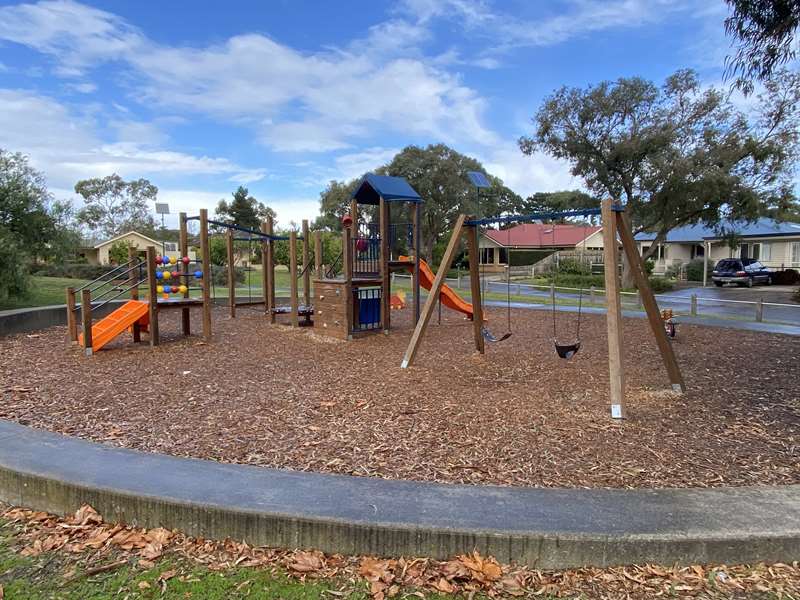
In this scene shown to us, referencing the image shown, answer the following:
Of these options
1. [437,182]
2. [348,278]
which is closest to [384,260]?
[348,278]

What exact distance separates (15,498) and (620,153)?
26.2 meters

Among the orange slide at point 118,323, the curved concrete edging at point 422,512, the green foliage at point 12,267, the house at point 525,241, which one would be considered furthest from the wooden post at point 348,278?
the house at point 525,241

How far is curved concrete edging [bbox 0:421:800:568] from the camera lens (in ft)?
8.72

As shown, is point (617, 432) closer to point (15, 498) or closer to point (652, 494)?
point (652, 494)

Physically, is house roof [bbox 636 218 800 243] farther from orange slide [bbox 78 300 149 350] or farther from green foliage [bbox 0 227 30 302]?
green foliage [bbox 0 227 30 302]

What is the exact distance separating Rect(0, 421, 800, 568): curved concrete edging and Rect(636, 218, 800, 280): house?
2949cm

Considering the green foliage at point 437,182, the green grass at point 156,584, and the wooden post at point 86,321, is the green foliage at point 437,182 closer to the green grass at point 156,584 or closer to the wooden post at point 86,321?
the wooden post at point 86,321

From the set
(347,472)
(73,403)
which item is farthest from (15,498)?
(73,403)

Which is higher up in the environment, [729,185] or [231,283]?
[729,185]

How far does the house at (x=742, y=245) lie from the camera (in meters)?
33.0

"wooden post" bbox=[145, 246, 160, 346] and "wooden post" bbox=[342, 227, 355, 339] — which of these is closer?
"wooden post" bbox=[145, 246, 160, 346]

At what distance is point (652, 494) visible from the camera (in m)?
3.16

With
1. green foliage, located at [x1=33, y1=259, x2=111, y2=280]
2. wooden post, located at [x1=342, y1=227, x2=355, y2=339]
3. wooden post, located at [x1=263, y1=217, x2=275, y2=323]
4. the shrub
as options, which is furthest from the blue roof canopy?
green foliage, located at [x1=33, y1=259, x2=111, y2=280]

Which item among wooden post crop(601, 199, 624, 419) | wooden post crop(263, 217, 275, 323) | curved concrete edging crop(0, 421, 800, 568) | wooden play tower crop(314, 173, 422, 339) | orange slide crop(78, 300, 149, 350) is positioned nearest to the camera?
curved concrete edging crop(0, 421, 800, 568)
